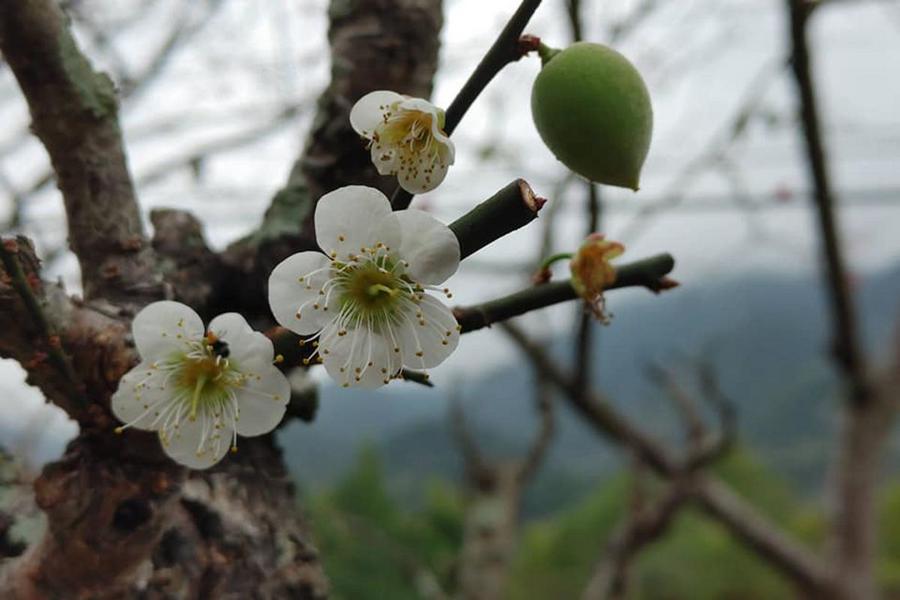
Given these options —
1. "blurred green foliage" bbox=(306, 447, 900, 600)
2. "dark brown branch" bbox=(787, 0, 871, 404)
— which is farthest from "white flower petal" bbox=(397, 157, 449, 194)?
"blurred green foliage" bbox=(306, 447, 900, 600)

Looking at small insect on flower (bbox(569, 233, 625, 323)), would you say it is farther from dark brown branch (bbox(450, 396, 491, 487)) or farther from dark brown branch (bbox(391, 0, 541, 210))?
dark brown branch (bbox(450, 396, 491, 487))

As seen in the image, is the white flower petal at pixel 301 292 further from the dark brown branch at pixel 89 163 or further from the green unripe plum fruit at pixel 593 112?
the dark brown branch at pixel 89 163

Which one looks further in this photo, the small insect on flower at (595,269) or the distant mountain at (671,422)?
the distant mountain at (671,422)

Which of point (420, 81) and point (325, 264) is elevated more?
point (420, 81)

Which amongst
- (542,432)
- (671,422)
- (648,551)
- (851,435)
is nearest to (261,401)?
(542,432)

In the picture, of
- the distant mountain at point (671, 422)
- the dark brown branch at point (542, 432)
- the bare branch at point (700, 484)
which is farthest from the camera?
the distant mountain at point (671, 422)

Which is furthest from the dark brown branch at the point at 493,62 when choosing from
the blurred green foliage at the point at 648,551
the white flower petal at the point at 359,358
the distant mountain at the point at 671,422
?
the distant mountain at the point at 671,422

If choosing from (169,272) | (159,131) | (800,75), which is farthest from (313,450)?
(169,272)

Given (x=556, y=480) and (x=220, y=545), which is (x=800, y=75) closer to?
(x=220, y=545)
